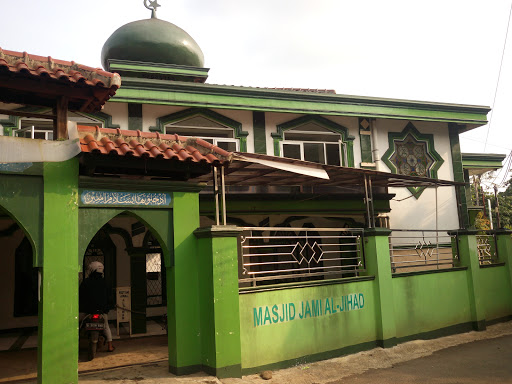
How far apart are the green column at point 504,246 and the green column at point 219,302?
29.2 ft

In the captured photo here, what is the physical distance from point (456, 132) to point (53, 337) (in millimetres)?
13246

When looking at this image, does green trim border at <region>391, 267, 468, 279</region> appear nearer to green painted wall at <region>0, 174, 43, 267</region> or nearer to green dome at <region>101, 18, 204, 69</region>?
green painted wall at <region>0, 174, 43, 267</region>

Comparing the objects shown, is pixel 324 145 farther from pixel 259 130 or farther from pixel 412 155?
pixel 412 155

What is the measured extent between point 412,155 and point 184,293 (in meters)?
9.75

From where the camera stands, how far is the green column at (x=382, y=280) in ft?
30.7

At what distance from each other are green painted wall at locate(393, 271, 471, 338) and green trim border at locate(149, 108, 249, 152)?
5.52 meters

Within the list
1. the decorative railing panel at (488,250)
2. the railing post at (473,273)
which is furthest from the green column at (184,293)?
the decorative railing panel at (488,250)

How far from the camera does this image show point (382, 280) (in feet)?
31.3

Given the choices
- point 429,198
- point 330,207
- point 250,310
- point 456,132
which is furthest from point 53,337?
point 456,132

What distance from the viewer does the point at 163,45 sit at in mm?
13922

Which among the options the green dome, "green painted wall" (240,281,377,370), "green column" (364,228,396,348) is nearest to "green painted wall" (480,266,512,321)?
"green column" (364,228,396,348)

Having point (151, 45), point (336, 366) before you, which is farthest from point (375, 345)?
point (151, 45)

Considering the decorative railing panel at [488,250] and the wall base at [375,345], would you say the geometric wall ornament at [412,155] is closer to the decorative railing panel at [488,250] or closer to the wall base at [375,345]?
the decorative railing panel at [488,250]

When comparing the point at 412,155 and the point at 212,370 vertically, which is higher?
the point at 412,155
